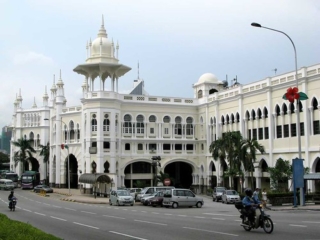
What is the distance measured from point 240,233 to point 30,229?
714 centimetres

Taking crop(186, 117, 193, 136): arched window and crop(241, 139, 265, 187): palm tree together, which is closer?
crop(241, 139, 265, 187): palm tree

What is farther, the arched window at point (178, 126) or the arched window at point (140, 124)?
the arched window at point (178, 126)

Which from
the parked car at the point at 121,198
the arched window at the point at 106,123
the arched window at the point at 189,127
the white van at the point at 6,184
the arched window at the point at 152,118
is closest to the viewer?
the parked car at the point at 121,198

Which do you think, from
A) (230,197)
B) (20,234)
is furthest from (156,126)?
(20,234)

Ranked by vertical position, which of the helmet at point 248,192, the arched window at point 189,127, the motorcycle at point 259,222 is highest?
the arched window at point 189,127

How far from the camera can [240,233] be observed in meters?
16.2

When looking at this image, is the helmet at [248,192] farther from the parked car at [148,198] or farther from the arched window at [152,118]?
the arched window at [152,118]

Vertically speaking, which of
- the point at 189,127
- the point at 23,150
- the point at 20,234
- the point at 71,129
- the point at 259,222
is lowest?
the point at 259,222

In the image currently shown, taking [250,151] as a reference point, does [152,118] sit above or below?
above

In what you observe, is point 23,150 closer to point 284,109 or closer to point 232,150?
point 232,150

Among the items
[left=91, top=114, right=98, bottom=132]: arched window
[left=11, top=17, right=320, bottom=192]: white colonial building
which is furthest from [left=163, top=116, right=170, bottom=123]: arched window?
[left=91, top=114, right=98, bottom=132]: arched window

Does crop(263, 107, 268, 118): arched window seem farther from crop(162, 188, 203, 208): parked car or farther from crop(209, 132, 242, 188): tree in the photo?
crop(162, 188, 203, 208): parked car

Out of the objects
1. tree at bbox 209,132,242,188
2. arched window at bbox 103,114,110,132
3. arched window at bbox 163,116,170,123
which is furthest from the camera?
arched window at bbox 163,116,170,123

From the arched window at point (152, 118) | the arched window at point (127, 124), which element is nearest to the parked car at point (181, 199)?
the arched window at point (127, 124)
